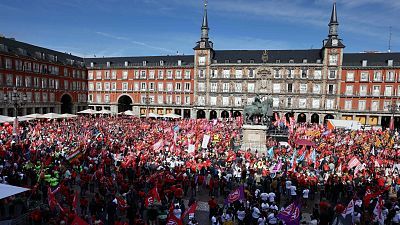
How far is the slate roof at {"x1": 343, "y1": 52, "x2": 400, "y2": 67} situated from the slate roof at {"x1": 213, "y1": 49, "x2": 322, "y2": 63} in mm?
5690

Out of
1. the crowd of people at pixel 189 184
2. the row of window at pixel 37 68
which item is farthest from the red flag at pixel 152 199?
the row of window at pixel 37 68

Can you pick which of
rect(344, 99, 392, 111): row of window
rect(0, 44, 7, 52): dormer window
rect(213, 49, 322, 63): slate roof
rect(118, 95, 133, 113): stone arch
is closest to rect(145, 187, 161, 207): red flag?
rect(0, 44, 7, 52): dormer window

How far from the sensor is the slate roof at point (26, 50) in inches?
2056

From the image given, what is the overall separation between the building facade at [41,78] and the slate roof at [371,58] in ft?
192

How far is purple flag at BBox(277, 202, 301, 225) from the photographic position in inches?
430

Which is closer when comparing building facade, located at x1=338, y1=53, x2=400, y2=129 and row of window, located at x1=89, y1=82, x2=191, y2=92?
building facade, located at x1=338, y1=53, x2=400, y2=129

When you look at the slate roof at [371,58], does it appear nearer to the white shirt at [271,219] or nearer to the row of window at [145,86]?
the row of window at [145,86]

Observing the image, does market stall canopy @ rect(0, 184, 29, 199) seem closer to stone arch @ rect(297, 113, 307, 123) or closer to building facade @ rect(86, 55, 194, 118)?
building facade @ rect(86, 55, 194, 118)

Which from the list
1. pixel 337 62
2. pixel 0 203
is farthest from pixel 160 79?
pixel 0 203

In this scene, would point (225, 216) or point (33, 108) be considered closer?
point (225, 216)

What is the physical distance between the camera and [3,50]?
5078 cm

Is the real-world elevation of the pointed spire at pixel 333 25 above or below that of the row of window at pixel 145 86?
above

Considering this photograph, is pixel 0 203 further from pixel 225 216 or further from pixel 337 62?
pixel 337 62

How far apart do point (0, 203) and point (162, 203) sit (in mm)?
7581
